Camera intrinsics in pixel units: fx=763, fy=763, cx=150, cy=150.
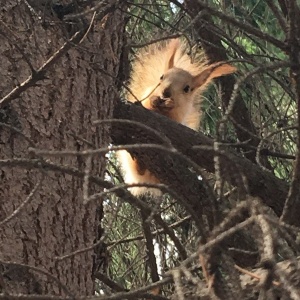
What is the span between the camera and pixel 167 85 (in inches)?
132

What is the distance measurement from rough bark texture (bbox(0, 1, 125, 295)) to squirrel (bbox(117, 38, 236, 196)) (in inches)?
37.9

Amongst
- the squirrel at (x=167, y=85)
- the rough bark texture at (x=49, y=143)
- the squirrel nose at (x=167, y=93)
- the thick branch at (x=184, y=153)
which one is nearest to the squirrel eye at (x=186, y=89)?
the squirrel at (x=167, y=85)

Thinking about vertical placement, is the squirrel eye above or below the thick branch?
above

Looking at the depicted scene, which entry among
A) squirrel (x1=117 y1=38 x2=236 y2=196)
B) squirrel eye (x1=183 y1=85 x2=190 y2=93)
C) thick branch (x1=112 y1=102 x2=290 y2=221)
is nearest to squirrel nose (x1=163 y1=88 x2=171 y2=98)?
squirrel (x1=117 y1=38 x2=236 y2=196)

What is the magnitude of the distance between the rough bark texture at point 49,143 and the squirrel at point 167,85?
3.16 ft

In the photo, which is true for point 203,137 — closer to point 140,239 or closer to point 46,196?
point 140,239

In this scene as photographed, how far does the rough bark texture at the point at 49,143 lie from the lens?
5.69ft

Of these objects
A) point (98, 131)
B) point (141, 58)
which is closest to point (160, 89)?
point (141, 58)

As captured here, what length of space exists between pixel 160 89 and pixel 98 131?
3.99ft

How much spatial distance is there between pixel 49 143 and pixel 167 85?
4.89ft

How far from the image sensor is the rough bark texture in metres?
1.73

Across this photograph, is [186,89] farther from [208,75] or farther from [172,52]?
[208,75]

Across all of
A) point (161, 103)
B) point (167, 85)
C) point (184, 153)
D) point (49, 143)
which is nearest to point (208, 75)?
point (161, 103)

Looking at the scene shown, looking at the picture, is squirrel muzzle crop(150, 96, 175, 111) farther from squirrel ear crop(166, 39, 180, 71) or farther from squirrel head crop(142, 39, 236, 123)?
squirrel ear crop(166, 39, 180, 71)
